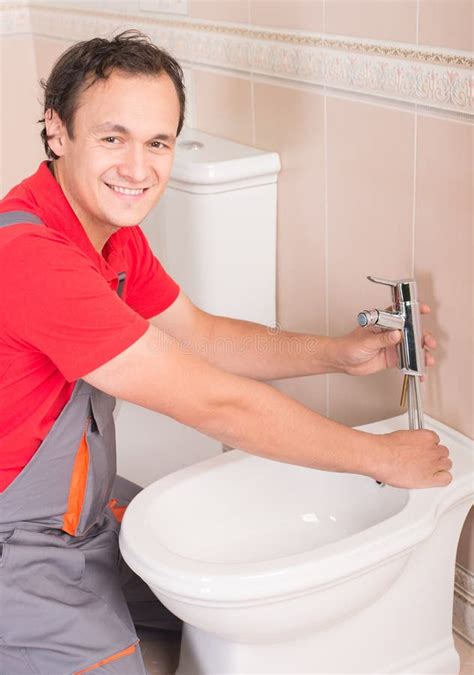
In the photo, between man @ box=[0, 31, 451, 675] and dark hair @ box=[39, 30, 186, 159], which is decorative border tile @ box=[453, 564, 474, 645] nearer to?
man @ box=[0, 31, 451, 675]

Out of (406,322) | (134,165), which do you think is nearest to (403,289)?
(406,322)

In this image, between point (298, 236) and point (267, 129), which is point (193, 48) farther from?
point (298, 236)

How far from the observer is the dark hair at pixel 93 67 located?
135 cm

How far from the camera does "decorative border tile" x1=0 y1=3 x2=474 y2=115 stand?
1418mm

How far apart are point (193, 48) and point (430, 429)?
963 mm

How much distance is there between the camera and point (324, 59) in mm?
1662

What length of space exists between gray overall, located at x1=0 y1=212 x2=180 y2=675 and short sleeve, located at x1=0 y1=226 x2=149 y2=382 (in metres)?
0.11

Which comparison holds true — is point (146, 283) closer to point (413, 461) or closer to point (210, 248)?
point (210, 248)

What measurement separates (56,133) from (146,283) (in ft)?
1.08

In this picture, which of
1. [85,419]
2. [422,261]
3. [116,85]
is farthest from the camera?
[422,261]

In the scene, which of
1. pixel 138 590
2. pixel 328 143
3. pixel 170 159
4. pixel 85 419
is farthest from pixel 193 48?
pixel 138 590

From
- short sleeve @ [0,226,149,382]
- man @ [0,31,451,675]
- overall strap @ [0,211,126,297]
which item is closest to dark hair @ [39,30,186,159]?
man @ [0,31,451,675]

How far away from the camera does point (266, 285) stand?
1963 mm

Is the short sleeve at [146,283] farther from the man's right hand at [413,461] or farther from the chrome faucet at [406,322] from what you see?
the man's right hand at [413,461]
